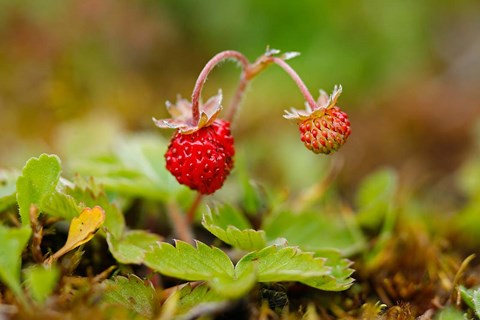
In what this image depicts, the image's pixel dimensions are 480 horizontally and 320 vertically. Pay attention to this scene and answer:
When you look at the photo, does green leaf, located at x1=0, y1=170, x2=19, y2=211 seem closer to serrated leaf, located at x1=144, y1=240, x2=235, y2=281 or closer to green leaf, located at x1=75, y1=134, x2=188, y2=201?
green leaf, located at x1=75, y1=134, x2=188, y2=201

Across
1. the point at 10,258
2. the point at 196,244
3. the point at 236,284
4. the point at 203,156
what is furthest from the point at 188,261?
the point at 10,258

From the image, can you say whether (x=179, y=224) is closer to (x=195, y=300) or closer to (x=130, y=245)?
(x=130, y=245)

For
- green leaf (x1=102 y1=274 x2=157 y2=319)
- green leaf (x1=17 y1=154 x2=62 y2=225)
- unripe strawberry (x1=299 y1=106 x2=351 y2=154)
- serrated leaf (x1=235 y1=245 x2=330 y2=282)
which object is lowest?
serrated leaf (x1=235 y1=245 x2=330 y2=282)

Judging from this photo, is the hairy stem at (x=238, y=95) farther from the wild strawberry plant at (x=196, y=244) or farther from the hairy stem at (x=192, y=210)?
the hairy stem at (x=192, y=210)

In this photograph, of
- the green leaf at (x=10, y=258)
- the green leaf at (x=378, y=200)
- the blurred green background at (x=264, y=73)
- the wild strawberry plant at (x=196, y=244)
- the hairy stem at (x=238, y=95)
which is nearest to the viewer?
the green leaf at (x=10, y=258)

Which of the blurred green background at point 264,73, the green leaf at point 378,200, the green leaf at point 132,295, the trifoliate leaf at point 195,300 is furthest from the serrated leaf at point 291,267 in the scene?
the blurred green background at point 264,73

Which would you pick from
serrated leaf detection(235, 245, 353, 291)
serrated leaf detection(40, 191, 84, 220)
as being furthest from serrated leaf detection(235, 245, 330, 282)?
serrated leaf detection(40, 191, 84, 220)
